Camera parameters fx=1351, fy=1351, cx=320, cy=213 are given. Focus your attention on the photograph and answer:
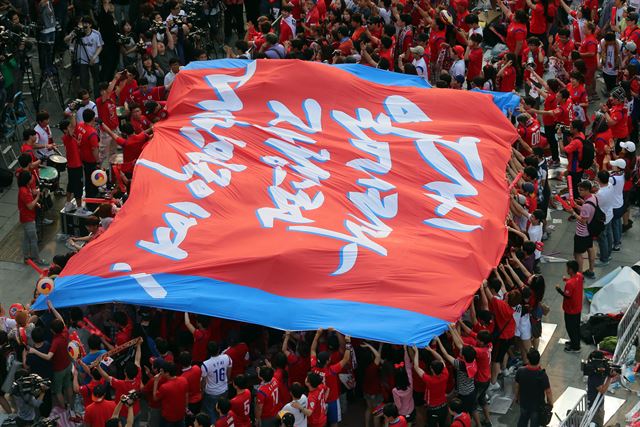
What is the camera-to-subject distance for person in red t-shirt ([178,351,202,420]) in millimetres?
17672

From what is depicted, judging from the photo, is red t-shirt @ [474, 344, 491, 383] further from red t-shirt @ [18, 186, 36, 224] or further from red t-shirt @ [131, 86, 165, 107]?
red t-shirt @ [131, 86, 165, 107]

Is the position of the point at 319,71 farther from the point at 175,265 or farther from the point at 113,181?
the point at 175,265

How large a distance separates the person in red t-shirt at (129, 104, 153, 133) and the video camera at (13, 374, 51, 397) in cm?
663

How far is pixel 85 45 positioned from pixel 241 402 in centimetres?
1125

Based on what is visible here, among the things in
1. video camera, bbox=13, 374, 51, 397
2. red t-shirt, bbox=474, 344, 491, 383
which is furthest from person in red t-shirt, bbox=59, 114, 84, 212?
red t-shirt, bbox=474, 344, 491, 383

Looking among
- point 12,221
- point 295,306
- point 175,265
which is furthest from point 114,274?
point 12,221

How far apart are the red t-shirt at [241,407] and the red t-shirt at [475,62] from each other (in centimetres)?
1099

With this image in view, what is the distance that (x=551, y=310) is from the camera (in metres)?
21.4

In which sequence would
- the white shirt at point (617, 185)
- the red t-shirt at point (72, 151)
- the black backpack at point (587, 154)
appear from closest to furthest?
the white shirt at point (617, 185) → the red t-shirt at point (72, 151) → the black backpack at point (587, 154)

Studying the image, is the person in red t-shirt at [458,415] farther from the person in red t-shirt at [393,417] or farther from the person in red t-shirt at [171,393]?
the person in red t-shirt at [171,393]

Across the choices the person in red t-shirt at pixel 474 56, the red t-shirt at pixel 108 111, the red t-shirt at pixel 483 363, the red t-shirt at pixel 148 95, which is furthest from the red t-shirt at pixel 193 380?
the person in red t-shirt at pixel 474 56

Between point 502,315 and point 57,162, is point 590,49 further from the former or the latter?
point 57,162

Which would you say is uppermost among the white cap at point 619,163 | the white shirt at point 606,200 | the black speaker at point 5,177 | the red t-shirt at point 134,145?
the white cap at point 619,163

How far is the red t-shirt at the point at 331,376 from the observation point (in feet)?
58.0
